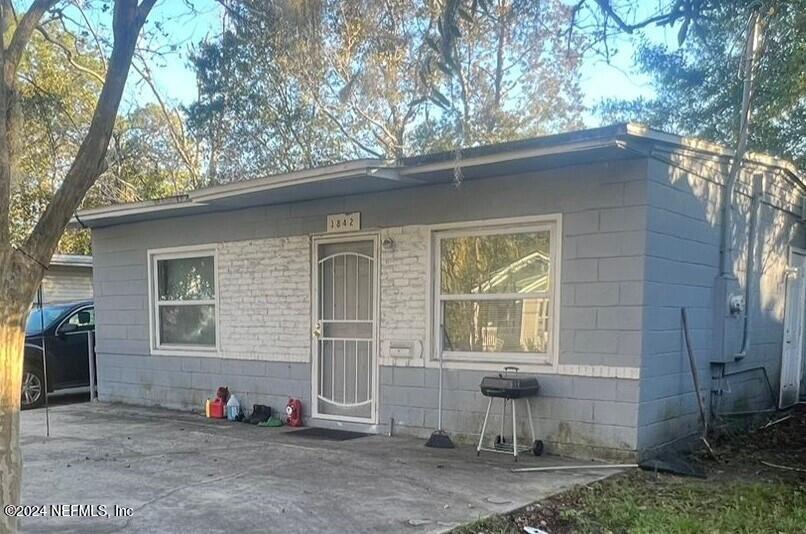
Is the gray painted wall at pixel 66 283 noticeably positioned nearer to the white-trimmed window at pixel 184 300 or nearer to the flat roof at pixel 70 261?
the flat roof at pixel 70 261

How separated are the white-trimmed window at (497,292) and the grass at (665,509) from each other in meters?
1.56

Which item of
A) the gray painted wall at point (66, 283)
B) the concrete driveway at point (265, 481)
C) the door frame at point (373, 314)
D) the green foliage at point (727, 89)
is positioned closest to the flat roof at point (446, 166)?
the door frame at point (373, 314)

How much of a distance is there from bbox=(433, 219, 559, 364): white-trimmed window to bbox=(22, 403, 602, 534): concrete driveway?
1025 millimetres

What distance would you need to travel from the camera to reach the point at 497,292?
20.2ft

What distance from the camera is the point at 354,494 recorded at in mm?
4441

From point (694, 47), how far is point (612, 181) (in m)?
5.27

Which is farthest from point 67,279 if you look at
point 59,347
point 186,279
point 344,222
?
point 344,222

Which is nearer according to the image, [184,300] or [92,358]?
[184,300]

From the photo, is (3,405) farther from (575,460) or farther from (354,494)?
(575,460)

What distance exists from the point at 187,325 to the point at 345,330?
2.88 m

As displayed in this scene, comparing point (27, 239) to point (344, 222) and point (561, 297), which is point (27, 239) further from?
point (344, 222)

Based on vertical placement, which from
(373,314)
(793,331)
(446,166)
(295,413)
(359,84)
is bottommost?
(295,413)

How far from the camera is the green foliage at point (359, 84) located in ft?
18.3

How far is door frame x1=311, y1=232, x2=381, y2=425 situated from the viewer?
690 cm
